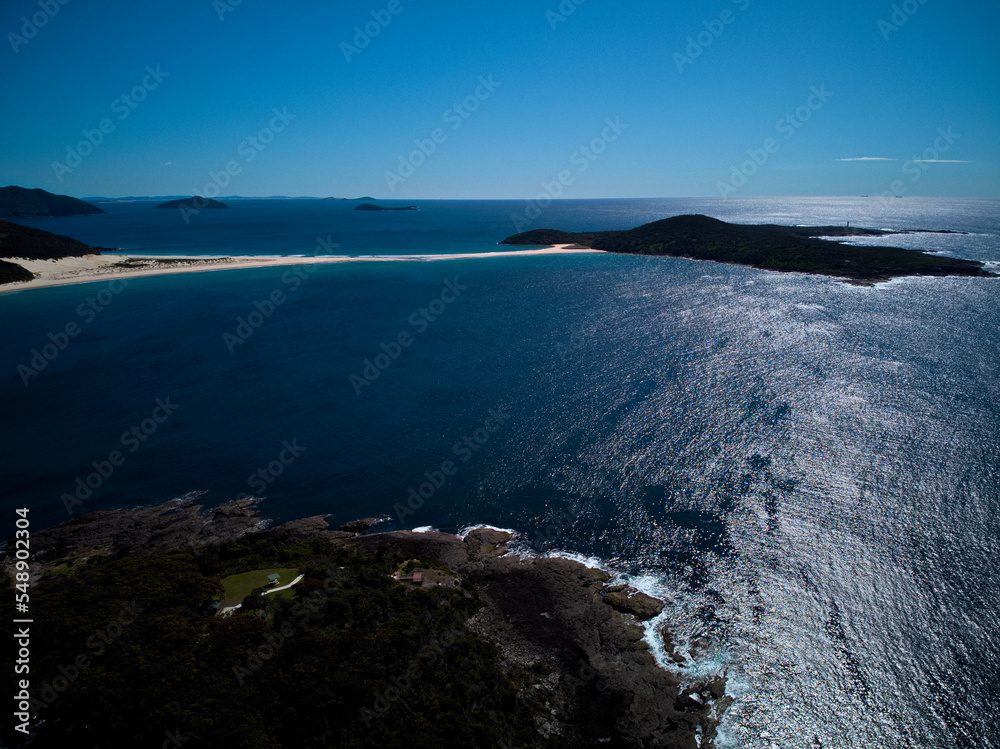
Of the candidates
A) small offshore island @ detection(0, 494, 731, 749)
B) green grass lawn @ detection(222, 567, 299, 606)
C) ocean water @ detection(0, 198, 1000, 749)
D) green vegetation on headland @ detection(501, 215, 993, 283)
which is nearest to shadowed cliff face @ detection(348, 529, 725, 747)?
small offshore island @ detection(0, 494, 731, 749)

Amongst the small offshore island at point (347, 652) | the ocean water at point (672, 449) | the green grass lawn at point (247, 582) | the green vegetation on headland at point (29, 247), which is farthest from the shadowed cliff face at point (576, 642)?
Answer: the green vegetation on headland at point (29, 247)

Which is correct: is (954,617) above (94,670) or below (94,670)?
below

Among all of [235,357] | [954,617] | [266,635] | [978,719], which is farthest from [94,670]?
[235,357]

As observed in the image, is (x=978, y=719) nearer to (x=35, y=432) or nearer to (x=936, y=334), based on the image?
(x=936, y=334)

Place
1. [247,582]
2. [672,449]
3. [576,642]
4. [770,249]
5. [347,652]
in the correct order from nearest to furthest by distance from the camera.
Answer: [347,652] < [576,642] < [247,582] < [672,449] < [770,249]

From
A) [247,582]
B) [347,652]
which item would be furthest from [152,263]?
[347,652]

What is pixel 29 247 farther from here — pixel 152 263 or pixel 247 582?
pixel 247 582

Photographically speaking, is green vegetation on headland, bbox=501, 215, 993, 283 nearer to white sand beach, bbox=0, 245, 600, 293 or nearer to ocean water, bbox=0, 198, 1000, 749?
white sand beach, bbox=0, 245, 600, 293
